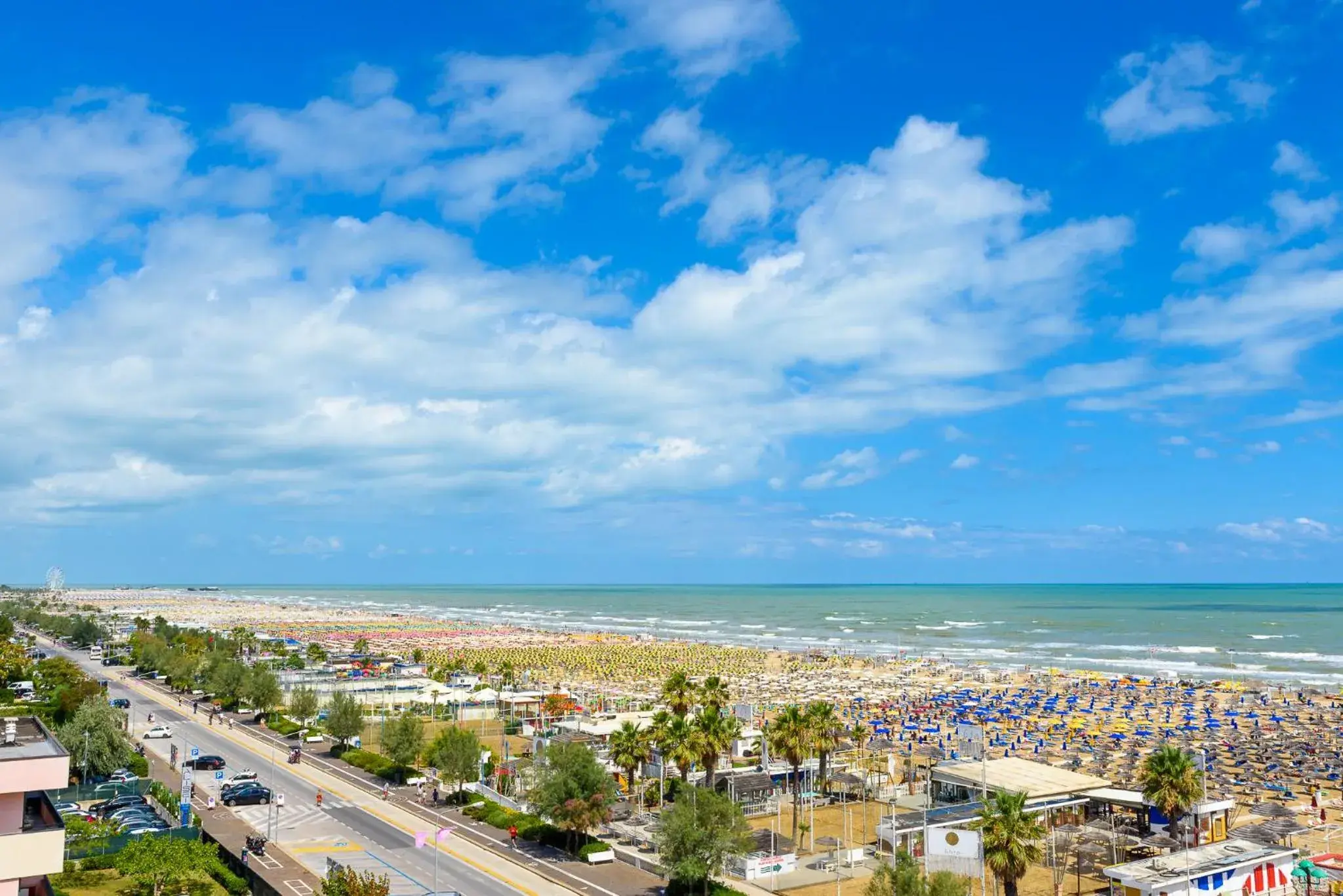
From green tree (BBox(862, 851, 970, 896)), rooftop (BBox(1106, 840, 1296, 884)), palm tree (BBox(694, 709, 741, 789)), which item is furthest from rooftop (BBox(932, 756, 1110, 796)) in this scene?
green tree (BBox(862, 851, 970, 896))

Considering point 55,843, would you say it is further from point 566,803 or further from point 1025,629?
Answer: point 1025,629

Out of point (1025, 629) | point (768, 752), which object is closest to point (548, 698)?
point (768, 752)

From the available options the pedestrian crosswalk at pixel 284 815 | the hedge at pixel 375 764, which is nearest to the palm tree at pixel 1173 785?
the pedestrian crosswalk at pixel 284 815

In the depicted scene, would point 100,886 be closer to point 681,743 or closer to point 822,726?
point 681,743

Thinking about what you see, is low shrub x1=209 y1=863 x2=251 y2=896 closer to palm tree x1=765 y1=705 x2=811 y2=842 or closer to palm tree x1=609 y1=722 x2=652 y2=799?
palm tree x1=609 y1=722 x2=652 y2=799

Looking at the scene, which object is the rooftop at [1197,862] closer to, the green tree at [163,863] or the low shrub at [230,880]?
the low shrub at [230,880]
